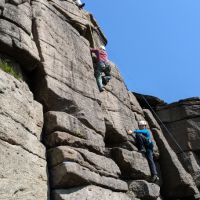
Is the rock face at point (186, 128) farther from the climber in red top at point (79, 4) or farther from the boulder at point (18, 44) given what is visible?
the boulder at point (18, 44)

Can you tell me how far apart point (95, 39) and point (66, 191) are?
9.81m

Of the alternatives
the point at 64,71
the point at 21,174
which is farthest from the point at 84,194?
the point at 64,71

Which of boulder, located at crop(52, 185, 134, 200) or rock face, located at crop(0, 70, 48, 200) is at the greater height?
rock face, located at crop(0, 70, 48, 200)

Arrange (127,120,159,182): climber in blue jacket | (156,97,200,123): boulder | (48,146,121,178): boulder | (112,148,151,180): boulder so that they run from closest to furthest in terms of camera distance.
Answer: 1. (48,146,121,178): boulder
2. (112,148,151,180): boulder
3. (127,120,159,182): climber in blue jacket
4. (156,97,200,123): boulder

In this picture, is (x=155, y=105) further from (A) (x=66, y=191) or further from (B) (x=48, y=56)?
(A) (x=66, y=191)

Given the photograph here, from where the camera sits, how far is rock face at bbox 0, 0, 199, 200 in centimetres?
881

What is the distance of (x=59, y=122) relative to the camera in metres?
10.3

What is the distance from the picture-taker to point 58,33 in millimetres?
13156

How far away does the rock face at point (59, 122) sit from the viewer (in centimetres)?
881

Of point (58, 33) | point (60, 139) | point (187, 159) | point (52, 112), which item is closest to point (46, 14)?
point (58, 33)

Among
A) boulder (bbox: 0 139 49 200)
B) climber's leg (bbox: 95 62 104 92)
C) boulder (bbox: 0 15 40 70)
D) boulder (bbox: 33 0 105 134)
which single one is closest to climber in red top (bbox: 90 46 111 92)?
climber's leg (bbox: 95 62 104 92)

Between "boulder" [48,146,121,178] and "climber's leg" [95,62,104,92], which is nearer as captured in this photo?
"boulder" [48,146,121,178]

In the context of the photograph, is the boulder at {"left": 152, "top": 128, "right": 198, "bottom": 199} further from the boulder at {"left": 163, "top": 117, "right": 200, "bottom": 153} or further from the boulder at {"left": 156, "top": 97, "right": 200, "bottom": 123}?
the boulder at {"left": 156, "top": 97, "right": 200, "bottom": 123}

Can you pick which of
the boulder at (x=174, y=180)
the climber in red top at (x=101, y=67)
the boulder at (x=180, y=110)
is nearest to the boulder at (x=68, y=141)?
the climber in red top at (x=101, y=67)
